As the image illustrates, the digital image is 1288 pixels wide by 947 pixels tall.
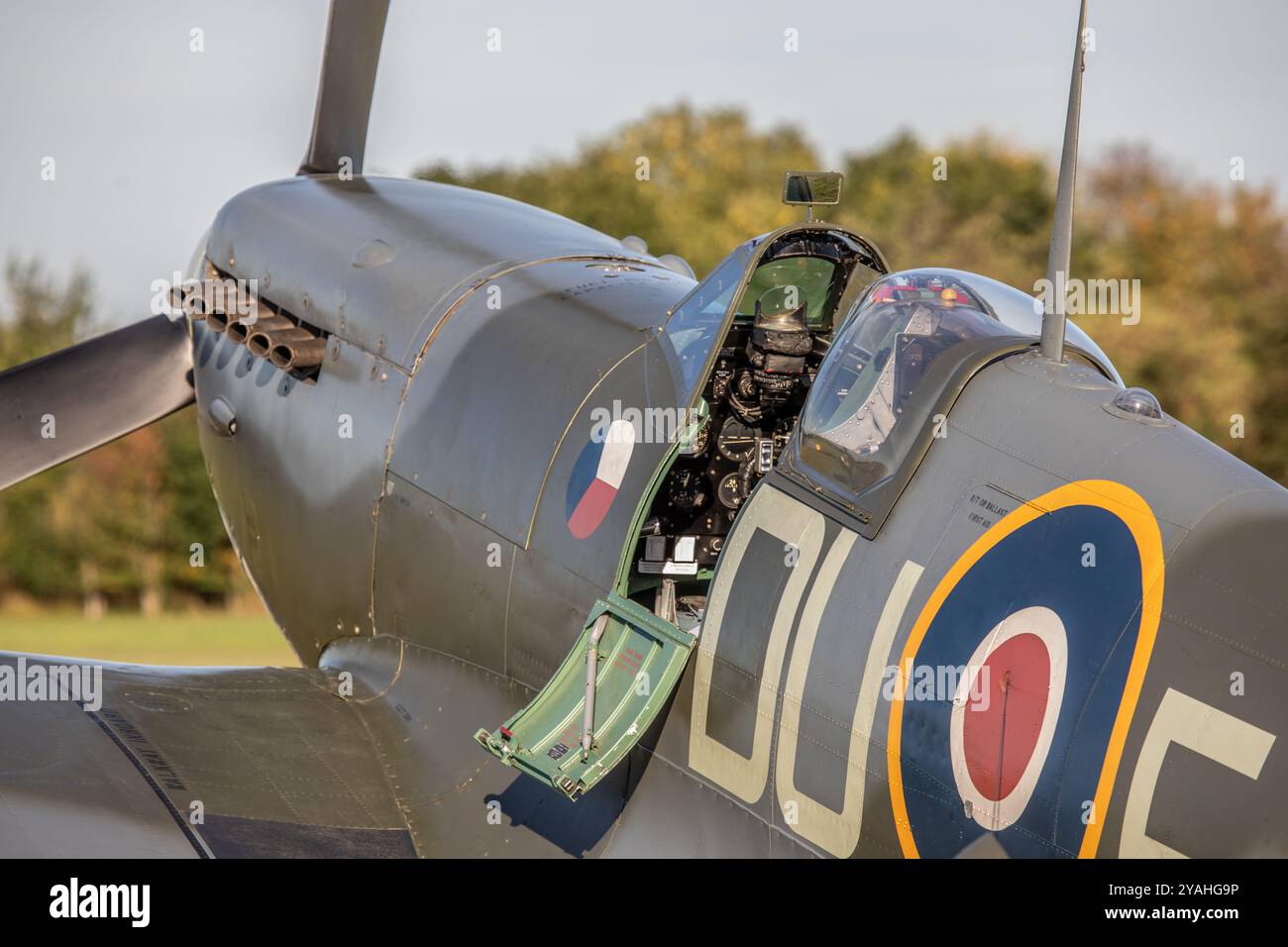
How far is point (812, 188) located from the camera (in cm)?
645

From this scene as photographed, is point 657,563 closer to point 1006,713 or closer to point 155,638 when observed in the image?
point 1006,713

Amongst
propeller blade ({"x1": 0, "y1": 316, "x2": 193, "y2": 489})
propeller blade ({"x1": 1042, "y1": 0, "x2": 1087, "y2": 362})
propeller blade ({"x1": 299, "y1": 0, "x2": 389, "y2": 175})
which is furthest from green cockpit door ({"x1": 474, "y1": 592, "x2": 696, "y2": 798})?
propeller blade ({"x1": 299, "y1": 0, "x2": 389, "y2": 175})

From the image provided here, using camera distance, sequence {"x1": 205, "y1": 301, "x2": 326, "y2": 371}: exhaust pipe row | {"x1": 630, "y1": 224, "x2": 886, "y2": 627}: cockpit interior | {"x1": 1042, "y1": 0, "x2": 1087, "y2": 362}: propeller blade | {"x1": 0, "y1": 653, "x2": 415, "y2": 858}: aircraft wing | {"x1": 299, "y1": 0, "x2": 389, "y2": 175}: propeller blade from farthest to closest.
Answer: {"x1": 299, "y1": 0, "x2": 389, "y2": 175}: propeller blade, {"x1": 205, "y1": 301, "x2": 326, "y2": 371}: exhaust pipe row, {"x1": 630, "y1": 224, "x2": 886, "y2": 627}: cockpit interior, {"x1": 0, "y1": 653, "x2": 415, "y2": 858}: aircraft wing, {"x1": 1042, "y1": 0, "x2": 1087, "y2": 362}: propeller blade

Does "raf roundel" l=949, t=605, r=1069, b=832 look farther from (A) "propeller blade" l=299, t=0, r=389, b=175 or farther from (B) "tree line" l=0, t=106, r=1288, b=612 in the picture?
(B) "tree line" l=0, t=106, r=1288, b=612

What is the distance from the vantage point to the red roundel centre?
14.4ft

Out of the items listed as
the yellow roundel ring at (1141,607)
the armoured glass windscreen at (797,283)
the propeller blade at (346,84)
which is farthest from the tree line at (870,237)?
the yellow roundel ring at (1141,607)

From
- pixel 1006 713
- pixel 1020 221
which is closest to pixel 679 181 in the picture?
pixel 1020 221

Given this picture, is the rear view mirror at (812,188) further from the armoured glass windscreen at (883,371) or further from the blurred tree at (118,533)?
the blurred tree at (118,533)

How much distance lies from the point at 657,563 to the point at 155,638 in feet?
81.6

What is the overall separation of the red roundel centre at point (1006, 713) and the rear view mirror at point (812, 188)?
8.24 ft

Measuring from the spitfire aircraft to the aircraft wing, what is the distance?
2 cm

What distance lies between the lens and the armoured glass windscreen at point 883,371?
5.15m

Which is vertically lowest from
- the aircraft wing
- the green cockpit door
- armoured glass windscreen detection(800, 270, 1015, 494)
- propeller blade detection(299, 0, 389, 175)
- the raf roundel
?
the aircraft wing
